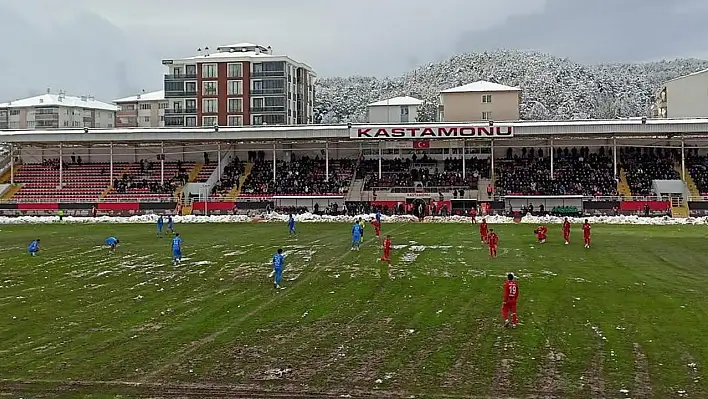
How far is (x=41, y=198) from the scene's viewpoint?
70.1 meters

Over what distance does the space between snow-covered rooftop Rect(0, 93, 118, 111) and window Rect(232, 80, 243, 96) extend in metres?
61.4

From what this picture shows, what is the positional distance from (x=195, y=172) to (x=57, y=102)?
91.1m

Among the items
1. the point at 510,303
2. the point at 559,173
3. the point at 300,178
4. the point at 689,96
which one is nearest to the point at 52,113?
the point at 300,178

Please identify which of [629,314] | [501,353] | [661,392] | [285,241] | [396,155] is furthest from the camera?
[396,155]

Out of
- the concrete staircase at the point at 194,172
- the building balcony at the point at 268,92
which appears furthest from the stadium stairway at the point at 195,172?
the building balcony at the point at 268,92

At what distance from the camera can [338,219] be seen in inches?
2314

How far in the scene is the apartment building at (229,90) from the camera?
106 meters

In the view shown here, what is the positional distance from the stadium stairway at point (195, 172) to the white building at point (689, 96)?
55642mm

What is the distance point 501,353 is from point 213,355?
612 cm

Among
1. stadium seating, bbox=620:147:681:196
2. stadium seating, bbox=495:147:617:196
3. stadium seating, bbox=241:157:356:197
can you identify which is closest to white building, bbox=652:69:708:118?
stadium seating, bbox=620:147:681:196

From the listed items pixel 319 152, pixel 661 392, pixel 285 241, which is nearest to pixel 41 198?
pixel 319 152

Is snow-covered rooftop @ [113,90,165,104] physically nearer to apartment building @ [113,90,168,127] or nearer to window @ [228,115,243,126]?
apartment building @ [113,90,168,127]

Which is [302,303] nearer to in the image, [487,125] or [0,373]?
[0,373]

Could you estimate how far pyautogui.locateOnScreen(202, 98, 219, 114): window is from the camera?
107250 millimetres
